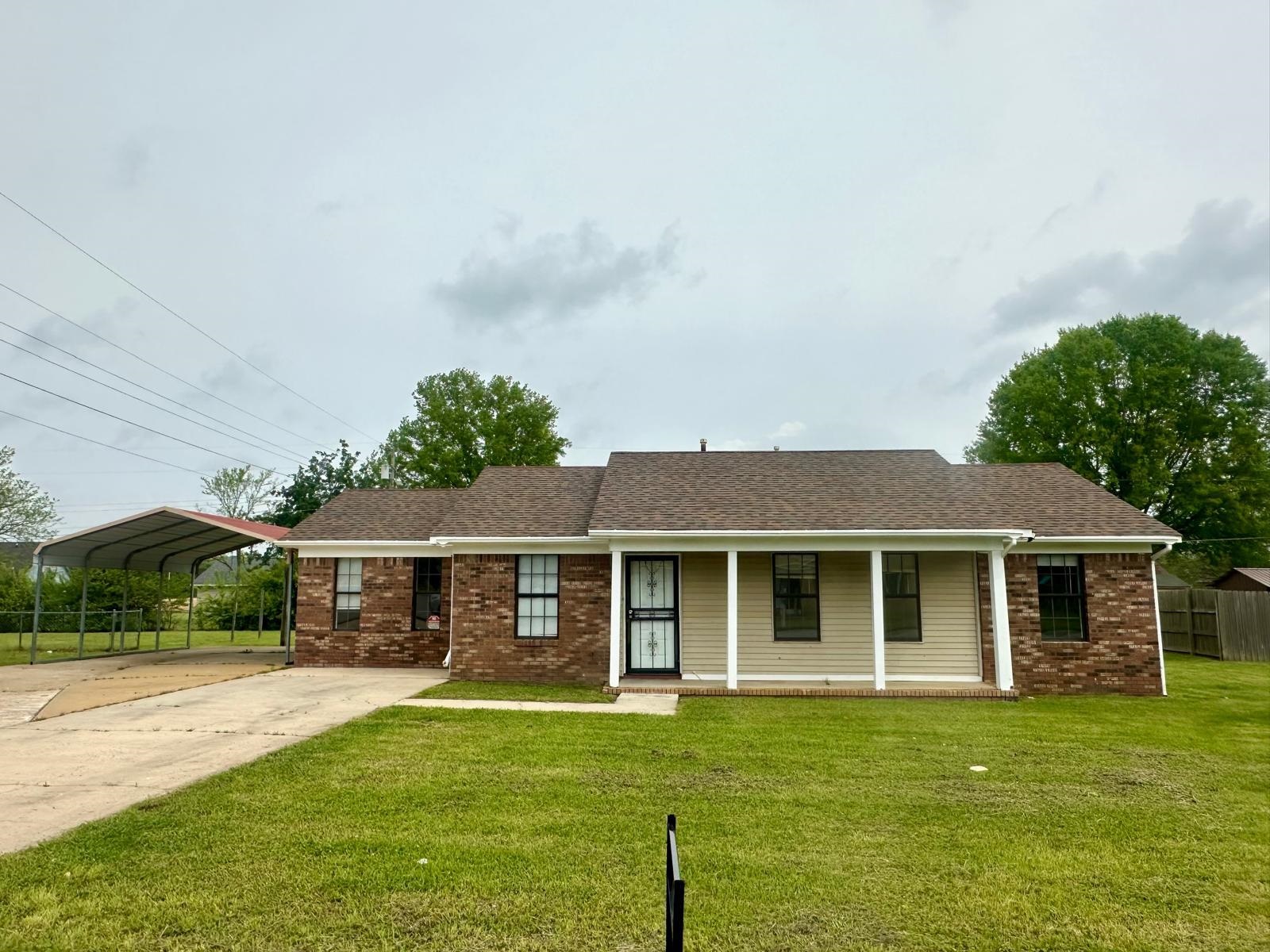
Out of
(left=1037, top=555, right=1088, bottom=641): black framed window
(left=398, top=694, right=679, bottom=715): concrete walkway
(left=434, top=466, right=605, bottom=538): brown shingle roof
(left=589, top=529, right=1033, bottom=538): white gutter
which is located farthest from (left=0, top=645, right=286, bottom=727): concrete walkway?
(left=1037, top=555, right=1088, bottom=641): black framed window

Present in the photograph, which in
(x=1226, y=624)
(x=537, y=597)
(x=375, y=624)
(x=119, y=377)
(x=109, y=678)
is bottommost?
(x=109, y=678)

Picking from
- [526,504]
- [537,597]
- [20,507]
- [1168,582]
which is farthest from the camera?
[20,507]

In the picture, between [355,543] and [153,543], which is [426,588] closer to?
[355,543]

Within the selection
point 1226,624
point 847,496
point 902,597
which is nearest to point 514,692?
point 847,496

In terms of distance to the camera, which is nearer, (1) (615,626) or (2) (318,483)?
(1) (615,626)

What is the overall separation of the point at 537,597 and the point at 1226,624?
18.2 m

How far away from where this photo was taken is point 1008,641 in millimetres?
12719

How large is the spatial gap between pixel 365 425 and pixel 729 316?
108 ft

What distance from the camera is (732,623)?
41.3 ft

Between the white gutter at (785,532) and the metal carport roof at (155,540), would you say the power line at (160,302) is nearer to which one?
the metal carport roof at (155,540)

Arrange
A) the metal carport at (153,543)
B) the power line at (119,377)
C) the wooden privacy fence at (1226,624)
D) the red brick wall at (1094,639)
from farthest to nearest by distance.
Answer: the wooden privacy fence at (1226,624)
the power line at (119,377)
the metal carport at (153,543)
the red brick wall at (1094,639)

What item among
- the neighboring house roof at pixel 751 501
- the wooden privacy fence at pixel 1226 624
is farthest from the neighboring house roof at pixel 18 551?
the wooden privacy fence at pixel 1226 624

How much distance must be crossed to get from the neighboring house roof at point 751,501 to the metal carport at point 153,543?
207 cm

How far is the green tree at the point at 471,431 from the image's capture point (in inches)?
1586
